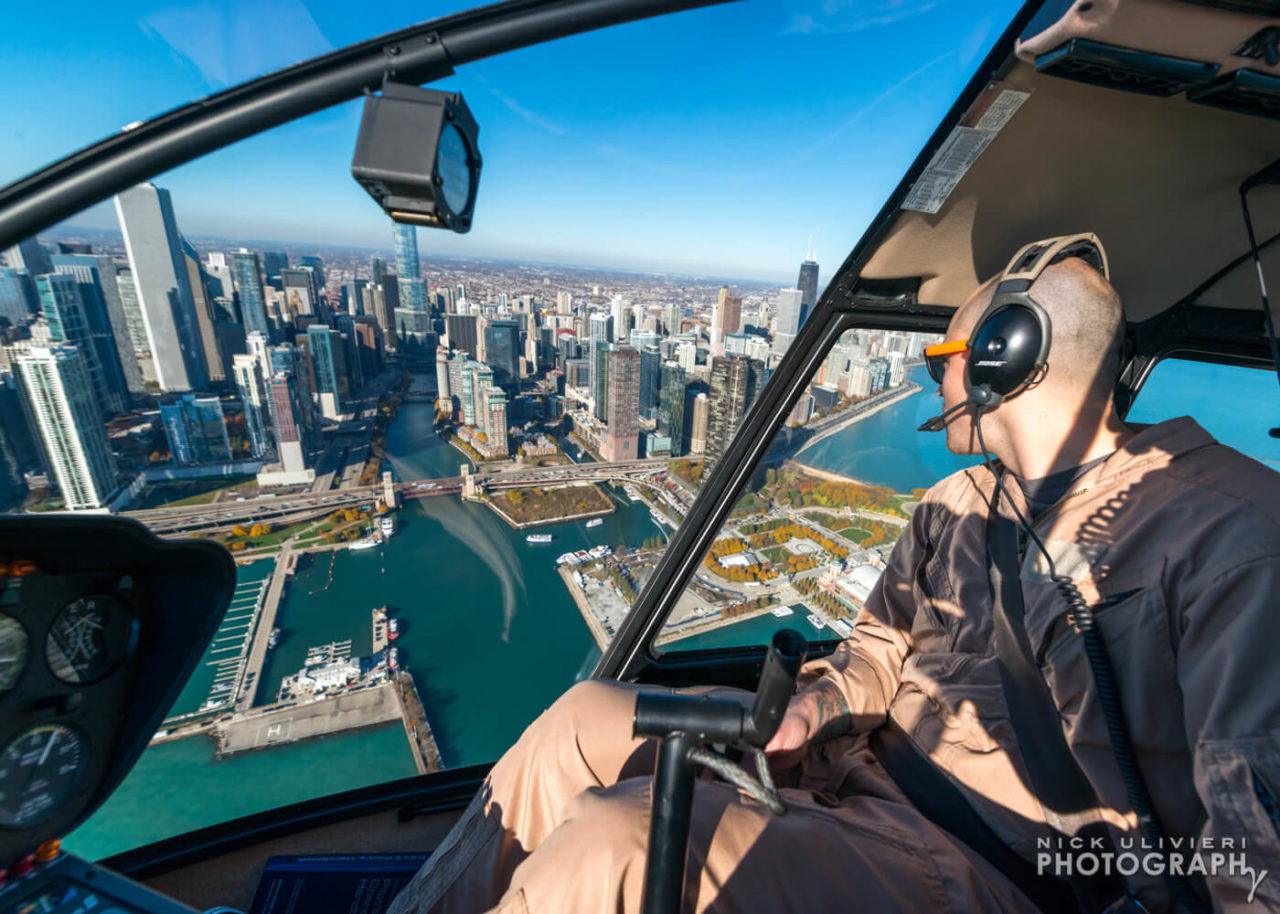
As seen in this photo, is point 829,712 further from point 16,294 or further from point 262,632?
point 262,632

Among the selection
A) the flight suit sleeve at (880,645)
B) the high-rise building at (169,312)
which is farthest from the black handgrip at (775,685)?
the high-rise building at (169,312)

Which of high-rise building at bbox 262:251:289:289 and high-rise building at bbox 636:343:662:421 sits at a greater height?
high-rise building at bbox 262:251:289:289

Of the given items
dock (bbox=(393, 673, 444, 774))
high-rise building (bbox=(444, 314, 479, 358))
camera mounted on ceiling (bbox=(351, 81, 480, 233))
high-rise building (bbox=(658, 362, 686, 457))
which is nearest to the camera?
camera mounted on ceiling (bbox=(351, 81, 480, 233))

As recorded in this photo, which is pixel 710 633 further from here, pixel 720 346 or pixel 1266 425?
pixel 1266 425

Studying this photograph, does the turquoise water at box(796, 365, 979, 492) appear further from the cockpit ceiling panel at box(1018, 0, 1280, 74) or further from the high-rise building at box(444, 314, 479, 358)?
the high-rise building at box(444, 314, 479, 358)

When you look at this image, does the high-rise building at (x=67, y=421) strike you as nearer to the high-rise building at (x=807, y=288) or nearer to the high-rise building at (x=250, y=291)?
the high-rise building at (x=250, y=291)

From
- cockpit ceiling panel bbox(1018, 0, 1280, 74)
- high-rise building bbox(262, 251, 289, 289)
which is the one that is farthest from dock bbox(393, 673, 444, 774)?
cockpit ceiling panel bbox(1018, 0, 1280, 74)

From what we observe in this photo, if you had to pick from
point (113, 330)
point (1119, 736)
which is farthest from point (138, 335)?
point (1119, 736)
